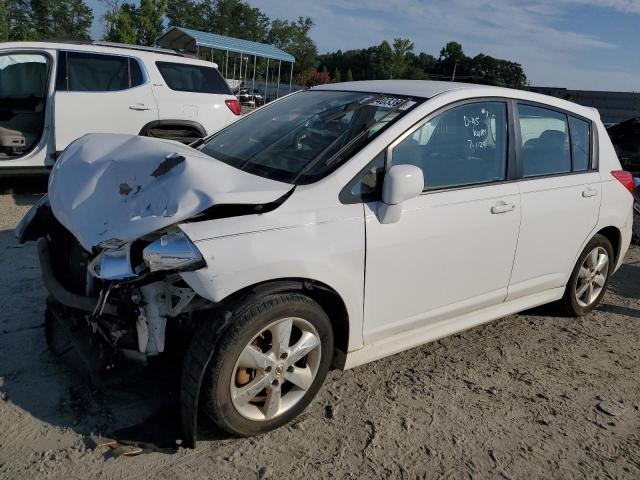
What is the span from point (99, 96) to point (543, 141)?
5403mm

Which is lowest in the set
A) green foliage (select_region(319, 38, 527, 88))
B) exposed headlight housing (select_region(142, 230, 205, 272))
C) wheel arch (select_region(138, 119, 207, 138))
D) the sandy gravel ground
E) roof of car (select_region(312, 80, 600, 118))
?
green foliage (select_region(319, 38, 527, 88))

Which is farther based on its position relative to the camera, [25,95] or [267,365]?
[25,95]

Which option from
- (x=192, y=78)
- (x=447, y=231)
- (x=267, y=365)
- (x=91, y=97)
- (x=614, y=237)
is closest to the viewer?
(x=267, y=365)

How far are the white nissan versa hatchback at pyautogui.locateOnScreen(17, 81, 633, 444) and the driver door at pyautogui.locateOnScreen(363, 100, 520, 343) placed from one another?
10mm

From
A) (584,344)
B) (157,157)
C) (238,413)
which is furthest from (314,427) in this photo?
(584,344)

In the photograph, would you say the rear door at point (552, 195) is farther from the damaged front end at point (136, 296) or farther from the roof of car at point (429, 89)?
the damaged front end at point (136, 296)

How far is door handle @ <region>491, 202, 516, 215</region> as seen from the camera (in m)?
3.38

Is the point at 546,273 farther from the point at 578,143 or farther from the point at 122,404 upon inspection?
the point at 122,404

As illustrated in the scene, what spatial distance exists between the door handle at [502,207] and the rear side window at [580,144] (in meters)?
0.98

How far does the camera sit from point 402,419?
2961mm

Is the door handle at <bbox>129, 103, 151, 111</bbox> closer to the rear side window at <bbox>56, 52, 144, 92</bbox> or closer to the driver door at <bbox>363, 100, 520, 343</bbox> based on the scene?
the rear side window at <bbox>56, 52, 144, 92</bbox>

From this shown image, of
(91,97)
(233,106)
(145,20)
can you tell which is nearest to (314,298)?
(91,97)

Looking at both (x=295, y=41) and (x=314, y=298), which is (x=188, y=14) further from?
(x=314, y=298)

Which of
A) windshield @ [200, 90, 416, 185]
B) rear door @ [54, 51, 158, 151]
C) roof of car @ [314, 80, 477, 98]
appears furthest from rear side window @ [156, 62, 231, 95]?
roof of car @ [314, 80, 477, 98]
